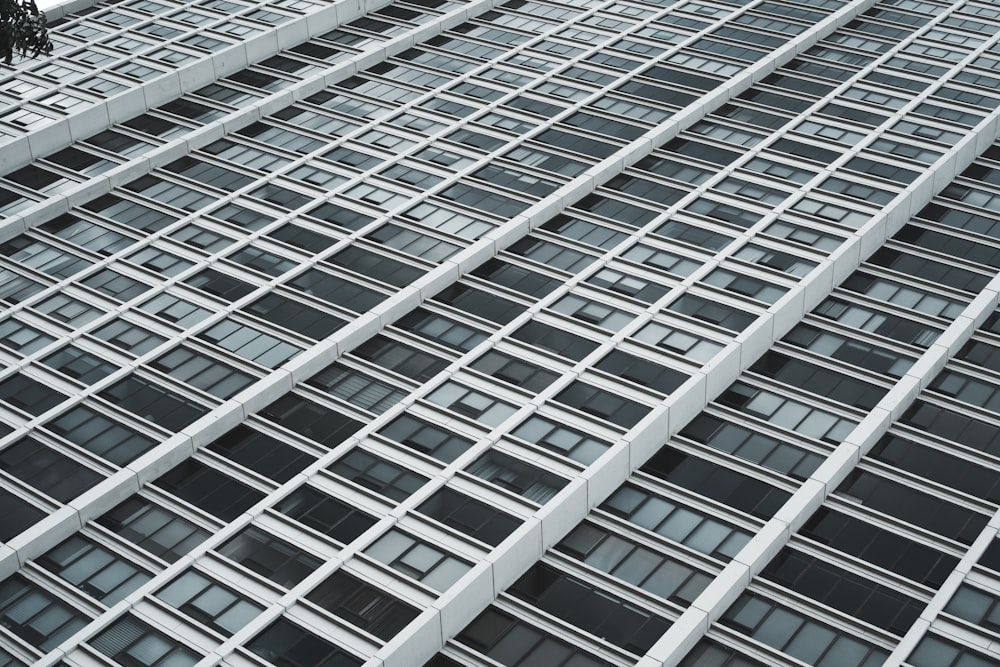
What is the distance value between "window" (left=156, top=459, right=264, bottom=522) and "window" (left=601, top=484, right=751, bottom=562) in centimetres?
1701

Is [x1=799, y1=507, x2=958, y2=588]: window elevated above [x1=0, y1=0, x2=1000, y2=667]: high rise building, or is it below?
below

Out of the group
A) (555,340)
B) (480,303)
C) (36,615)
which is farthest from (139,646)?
(480,303)

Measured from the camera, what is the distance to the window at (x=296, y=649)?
48.4 metres

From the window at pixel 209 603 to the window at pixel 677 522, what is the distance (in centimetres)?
1702

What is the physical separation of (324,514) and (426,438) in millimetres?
6727

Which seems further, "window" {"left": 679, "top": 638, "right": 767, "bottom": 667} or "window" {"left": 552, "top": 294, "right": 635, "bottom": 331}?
"window" {"left": 552, "top": 294, "right": 635, "bottom": 331}

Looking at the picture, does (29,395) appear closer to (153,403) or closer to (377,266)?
(153,403)

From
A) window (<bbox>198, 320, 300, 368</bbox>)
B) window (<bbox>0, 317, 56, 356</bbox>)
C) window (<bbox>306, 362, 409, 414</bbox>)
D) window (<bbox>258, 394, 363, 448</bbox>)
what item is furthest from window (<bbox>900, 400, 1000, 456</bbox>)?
window (<bbox>0, 317, 56, 356</bbox>)

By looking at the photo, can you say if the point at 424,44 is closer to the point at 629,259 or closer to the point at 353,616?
the point at 629,259

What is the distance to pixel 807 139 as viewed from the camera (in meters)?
83.3

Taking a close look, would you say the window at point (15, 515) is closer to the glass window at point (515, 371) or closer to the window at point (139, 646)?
the window at point (139, 646)

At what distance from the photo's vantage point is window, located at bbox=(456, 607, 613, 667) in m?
49.8

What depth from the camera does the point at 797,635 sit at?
1992 inches

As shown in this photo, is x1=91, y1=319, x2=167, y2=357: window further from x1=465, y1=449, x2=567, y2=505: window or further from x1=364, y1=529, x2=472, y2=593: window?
x1=465, y1=449, x2=567, y2=505: window
